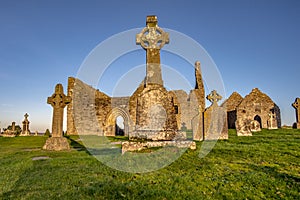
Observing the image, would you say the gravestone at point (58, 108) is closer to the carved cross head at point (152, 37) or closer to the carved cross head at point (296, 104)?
the carved cross head at point (152, 37)

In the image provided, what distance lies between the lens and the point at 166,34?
9609 mm

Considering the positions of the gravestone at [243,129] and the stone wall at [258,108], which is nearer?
the gravestone at [243,129]

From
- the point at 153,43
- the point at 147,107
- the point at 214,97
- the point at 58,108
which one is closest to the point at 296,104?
the point at 214,97

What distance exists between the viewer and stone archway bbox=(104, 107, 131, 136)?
23247 millimetres

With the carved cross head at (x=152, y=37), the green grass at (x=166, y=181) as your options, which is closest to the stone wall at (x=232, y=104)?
the carved cross head at (x=152, y=37)

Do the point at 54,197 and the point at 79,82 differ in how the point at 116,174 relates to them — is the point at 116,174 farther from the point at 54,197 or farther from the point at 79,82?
the point at 79,82

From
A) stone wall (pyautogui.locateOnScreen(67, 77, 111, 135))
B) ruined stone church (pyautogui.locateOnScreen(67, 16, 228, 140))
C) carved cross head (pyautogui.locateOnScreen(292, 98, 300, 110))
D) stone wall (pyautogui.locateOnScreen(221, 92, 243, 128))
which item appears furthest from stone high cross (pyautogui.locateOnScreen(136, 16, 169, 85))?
stone wall (pyautogui.locateOnScreen(221, 92, 243, 128))

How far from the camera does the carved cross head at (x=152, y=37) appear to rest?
31.0 feet

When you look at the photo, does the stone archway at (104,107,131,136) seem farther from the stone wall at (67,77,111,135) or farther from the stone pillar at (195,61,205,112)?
the stone pillar at (195,61,205,112)

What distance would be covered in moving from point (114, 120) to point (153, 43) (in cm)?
1585

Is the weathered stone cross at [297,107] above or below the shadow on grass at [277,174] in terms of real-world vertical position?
above

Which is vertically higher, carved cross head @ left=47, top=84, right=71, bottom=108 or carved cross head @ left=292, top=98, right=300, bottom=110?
carved cross head @ left=292, top=98, right=300, bottom=110

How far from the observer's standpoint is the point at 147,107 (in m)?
8.41

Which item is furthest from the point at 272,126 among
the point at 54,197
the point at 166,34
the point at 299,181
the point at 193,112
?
the point at 54,197
